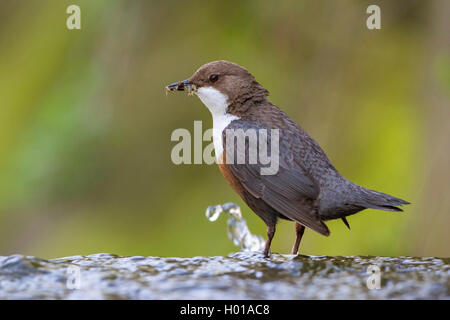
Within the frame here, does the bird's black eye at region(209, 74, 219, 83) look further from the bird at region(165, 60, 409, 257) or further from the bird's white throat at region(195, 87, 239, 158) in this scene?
the bird at region(165, 60, 409, 257)

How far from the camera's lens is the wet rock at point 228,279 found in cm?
231

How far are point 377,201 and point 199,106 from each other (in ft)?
11.7

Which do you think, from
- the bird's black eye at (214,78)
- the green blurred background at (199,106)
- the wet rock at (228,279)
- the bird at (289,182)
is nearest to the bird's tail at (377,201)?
the bird at (289,182)

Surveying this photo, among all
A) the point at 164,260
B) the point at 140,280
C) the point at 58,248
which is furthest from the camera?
the point at 58,248

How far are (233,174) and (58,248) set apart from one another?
3.51m

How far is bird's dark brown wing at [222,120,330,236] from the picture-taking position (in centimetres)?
334

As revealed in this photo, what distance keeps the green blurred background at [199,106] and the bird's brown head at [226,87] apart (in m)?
1.52

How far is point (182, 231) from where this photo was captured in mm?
6211

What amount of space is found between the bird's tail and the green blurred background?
1.73 meters

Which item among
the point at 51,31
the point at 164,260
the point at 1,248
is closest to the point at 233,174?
the point at 164,260

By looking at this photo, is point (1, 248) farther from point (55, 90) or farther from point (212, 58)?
point (212, 58)

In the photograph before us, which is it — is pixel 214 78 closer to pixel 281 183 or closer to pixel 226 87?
pixel 226 87

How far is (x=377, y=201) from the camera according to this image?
10.7 feet

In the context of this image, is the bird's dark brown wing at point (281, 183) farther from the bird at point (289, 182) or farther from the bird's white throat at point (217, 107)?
the bird's white throat at point (217, 107)
